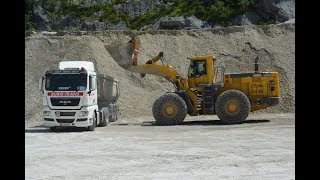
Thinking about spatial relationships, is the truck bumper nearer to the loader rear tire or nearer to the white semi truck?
the white semi truck

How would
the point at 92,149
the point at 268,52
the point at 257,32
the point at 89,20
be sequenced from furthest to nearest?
the point at 89,20 < the point at 257,32 < the point at 268,52 < the point at 92,149

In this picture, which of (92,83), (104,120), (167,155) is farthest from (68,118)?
(167,155)

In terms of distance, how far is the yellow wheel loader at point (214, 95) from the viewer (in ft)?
66.8

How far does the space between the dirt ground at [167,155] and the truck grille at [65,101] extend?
1.45 meters

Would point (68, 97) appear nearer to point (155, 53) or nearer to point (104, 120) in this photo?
point (104, 120)

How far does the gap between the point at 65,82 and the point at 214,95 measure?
7.20 m

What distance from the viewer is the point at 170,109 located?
20.8 metres

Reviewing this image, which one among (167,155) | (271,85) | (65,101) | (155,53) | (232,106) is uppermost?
(155,53)

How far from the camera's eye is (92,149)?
41.8ft

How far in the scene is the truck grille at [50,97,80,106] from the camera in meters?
18.1

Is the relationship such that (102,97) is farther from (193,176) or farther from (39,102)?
(193,176)

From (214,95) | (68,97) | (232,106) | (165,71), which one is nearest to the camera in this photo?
(68,97)
